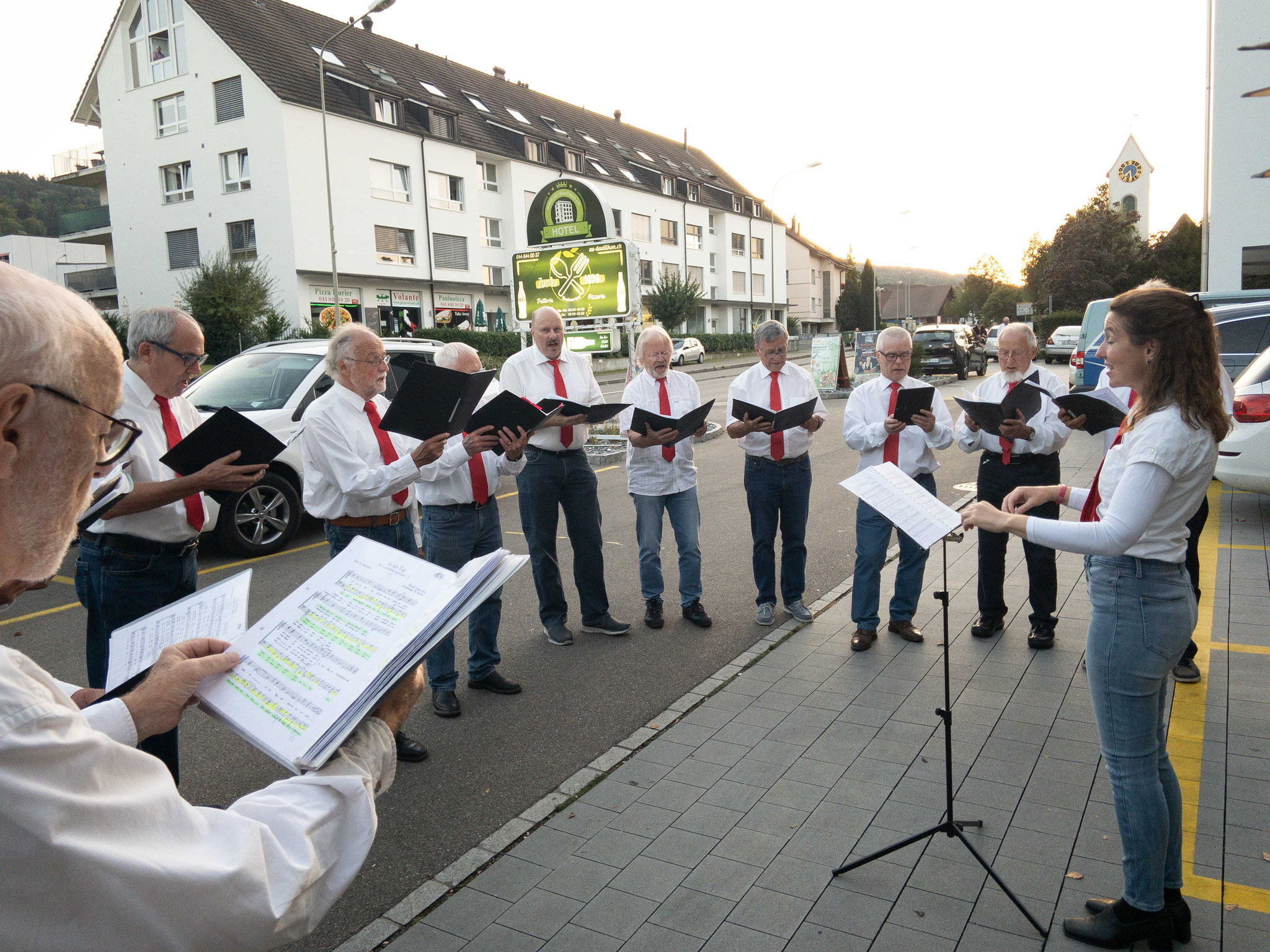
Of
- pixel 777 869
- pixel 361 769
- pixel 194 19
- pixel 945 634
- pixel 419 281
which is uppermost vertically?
pixel 194 19

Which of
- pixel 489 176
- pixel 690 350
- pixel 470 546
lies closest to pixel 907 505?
pixel 470 546

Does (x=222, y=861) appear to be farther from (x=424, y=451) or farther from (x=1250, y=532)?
(x=1250, y=532)

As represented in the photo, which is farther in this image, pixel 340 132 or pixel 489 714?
pixel 340 132

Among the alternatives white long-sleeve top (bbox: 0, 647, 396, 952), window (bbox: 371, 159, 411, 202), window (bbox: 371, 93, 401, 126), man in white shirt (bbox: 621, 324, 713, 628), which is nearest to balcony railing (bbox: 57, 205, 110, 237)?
window (bbox: 371, 159, 411, 202)

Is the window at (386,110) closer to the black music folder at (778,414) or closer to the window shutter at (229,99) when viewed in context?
the window shutter at (229,99)

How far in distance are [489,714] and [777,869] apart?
204 centimetres

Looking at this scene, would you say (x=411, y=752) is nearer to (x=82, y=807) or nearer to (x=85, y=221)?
(x=82, y=807)

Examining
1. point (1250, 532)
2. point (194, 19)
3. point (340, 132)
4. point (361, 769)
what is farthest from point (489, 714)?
point (194, 19)

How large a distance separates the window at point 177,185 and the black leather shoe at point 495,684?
3799 cm

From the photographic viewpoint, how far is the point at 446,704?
4.77 m

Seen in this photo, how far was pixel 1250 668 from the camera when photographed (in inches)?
195

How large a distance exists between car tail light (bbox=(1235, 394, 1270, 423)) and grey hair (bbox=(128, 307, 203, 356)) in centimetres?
895

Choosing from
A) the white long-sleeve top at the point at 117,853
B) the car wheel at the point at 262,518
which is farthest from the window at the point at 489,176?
the white long-sleeve top at the point at 117,853

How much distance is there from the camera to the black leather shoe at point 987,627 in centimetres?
579
